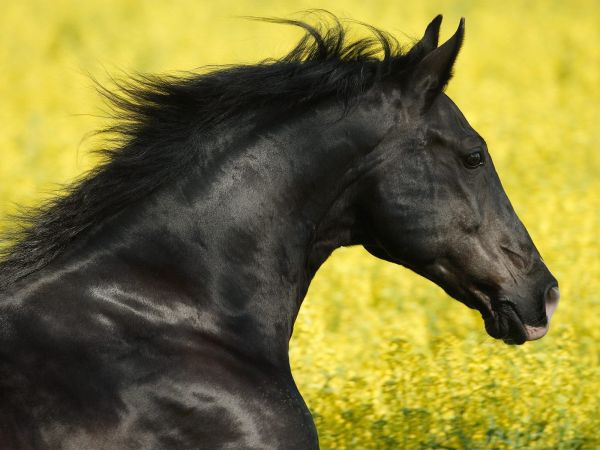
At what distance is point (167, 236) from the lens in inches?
138

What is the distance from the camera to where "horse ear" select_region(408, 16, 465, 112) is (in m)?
3.69

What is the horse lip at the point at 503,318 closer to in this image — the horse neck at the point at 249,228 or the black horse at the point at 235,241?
the black horse at the point at 235,241

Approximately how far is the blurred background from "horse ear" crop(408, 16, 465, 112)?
3.23 feet

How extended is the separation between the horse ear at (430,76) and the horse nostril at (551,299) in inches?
28.2

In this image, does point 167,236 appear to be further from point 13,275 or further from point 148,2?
point 148,2

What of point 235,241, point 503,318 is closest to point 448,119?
point 503,318

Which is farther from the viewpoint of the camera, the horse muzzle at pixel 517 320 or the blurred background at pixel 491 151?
the blurred background at pixel 491 151

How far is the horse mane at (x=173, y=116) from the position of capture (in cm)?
355

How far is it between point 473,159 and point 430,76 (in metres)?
0.29

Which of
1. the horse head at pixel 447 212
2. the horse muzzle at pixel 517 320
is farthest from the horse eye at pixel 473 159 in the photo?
the horse muzzle at pixel 517 320

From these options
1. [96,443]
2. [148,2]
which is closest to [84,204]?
[96,443]

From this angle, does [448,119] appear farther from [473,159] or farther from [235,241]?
[235,241]

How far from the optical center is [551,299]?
3848 millimetres

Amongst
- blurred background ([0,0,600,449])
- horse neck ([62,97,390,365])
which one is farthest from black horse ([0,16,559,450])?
blurred background ([0,0,600,449])
